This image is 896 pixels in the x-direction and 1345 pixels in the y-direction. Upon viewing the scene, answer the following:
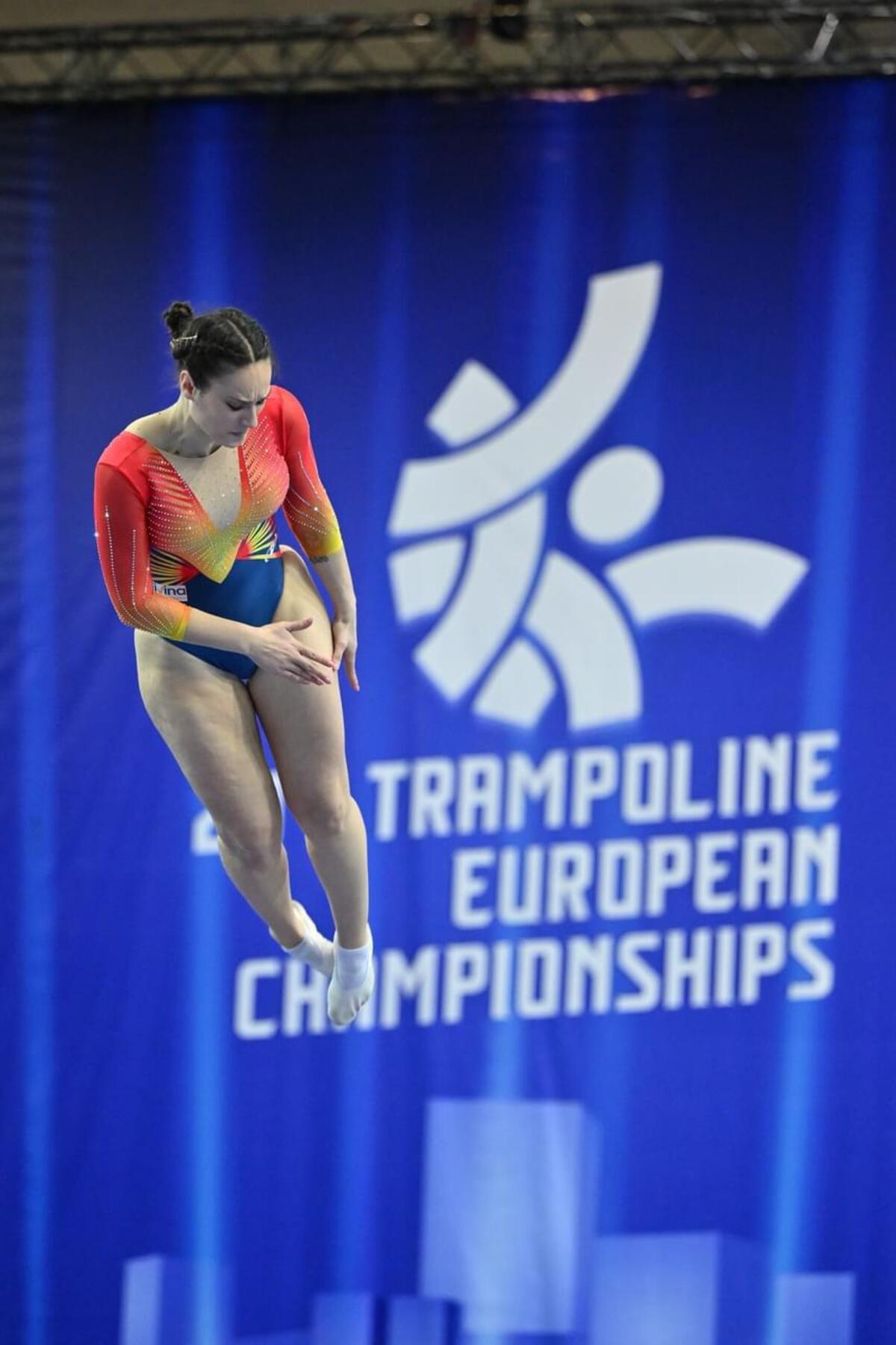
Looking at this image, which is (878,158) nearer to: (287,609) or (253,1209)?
(287,609)

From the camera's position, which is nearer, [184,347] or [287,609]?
[184,347]

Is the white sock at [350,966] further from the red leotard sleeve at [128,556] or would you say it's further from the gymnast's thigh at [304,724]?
the red leotard sleeve at [128,556]

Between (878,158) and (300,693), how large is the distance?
8.02 ft

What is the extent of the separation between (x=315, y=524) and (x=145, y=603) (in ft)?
1.28

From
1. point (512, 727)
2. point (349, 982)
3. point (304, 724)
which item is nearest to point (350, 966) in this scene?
point (349, 982)

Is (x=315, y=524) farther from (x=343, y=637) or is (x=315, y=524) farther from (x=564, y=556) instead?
(x=564, y=556)

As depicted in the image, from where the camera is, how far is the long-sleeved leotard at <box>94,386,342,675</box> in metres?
2.69

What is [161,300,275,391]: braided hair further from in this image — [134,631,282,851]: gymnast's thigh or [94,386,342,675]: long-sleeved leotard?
[134,631,282,851]: gymnast's thigh

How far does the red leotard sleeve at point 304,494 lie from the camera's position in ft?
9.43

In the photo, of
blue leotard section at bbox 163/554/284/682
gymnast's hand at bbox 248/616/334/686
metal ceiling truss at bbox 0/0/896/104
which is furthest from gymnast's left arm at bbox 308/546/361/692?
metal ceiling truss at bbox 0/0/896/104

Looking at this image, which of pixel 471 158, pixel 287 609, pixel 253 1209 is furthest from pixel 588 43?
pixel 253 1209

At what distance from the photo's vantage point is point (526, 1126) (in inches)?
181

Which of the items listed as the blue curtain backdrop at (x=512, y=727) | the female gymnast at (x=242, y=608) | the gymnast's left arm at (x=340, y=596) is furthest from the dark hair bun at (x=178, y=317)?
the blue curtain backdrop at (x=512, y=727)

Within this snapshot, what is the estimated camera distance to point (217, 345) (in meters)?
2.53
